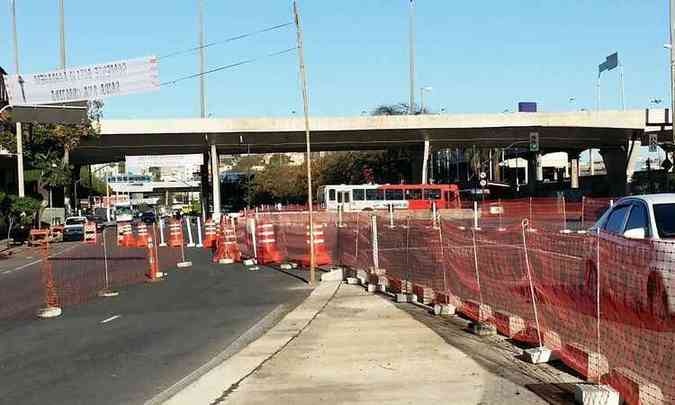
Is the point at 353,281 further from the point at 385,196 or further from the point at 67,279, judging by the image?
the point at 385,196

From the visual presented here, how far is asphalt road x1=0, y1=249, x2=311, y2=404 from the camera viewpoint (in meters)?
8.80

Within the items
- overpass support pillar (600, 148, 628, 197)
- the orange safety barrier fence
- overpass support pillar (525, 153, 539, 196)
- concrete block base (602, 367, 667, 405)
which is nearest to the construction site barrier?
concrete block base (602, 367, 667, 405)

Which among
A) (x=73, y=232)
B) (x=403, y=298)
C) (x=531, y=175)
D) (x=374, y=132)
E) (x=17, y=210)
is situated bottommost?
(x=73, y=232)

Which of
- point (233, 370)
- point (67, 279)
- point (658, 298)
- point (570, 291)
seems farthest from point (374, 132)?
point (658, 298)

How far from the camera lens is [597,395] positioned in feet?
21.3

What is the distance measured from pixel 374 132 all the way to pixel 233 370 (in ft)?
187

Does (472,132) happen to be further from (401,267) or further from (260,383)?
(260,383)

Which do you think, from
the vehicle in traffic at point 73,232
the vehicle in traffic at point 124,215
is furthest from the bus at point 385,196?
the vehicle in traffic at point 124,215

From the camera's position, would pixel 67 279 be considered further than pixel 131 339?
Yes

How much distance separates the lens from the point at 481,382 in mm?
7848

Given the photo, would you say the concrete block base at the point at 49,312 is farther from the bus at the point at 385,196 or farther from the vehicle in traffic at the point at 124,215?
the vehicle in traffic at the point at 124,215

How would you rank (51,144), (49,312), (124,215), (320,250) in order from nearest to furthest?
(49,312), (320,250), (51,144), (124,215)

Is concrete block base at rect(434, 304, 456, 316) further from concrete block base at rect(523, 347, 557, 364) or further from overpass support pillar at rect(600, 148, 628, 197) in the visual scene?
overpass support pillar at rect(600, 148, 628, 197)

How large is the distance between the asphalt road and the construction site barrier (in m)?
2.88
